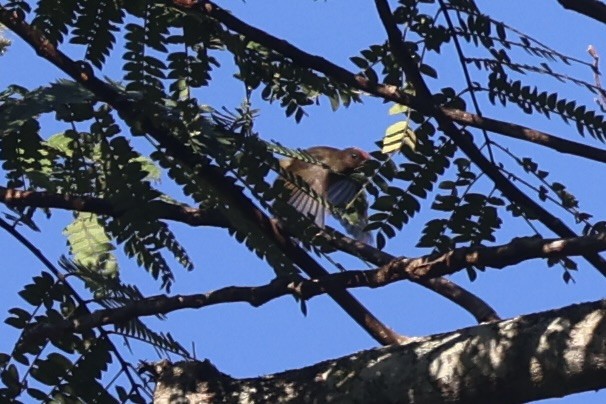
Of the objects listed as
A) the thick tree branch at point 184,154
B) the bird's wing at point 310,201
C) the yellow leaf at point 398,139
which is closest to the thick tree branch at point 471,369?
the thick tree branch at point 184,154

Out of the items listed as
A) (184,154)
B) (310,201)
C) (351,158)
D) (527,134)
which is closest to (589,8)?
(527,134)

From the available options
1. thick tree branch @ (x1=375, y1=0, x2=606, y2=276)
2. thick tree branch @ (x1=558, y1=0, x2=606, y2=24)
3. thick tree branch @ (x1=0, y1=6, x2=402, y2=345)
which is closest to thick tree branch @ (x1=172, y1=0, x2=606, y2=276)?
thick tree branch @ (x1=375, y1=0, x2=606, y2=276)

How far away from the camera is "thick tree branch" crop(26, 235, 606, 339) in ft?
9.15

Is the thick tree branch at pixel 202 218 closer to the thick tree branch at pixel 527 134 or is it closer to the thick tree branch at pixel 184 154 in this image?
the thick tree branch at pixel 184 154

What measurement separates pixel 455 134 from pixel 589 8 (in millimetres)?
401

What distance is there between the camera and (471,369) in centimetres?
275

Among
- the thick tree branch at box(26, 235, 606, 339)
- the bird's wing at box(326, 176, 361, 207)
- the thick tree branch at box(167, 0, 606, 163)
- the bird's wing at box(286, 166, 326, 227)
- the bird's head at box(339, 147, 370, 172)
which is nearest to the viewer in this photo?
the thick tree branch at box(26, 235, 606, 339)

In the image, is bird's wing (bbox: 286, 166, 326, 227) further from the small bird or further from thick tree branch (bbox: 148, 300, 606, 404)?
thick tree branch (bbox: 148, 300, 606, 404)

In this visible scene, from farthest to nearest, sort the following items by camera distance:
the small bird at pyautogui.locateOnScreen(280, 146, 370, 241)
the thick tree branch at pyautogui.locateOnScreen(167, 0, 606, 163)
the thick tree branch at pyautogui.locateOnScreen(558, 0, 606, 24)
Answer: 1. the small bird at pyautogui.locateOnScreen(280, 146, 370, 241)
2. the thick tree branch at pyautogui.locateOnScreen(167, 0, 606, 163)
3. the thick tree branch at pyautogui.locateOnScreen(558, 0, 606, 24)

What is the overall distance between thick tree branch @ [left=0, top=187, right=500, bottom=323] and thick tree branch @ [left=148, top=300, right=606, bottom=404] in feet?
1.07

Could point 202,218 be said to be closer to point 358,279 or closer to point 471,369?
point 358,279

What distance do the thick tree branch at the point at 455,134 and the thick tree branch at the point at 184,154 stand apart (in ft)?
1.34

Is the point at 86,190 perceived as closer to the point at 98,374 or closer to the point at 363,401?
the point at 98,374

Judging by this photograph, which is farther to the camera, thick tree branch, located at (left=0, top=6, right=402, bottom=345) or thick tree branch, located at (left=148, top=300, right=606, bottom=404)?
thick tree branch, located at (left=0, top=6, right=402, bottom=345)
